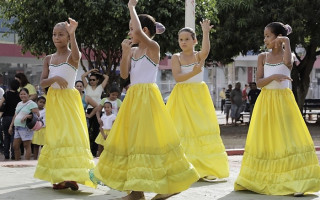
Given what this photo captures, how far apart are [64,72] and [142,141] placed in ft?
5.42

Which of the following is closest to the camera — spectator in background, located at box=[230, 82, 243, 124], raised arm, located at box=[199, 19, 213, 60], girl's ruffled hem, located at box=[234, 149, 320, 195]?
girl's ruffled hem, located at box=[234, 149, 320, 195]

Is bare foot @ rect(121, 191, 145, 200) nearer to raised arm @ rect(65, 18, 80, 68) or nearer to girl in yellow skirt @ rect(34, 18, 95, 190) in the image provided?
girl in yellow skirt @ rect(34, 18, 95, 190)

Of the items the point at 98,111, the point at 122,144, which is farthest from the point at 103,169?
the point at 98,111

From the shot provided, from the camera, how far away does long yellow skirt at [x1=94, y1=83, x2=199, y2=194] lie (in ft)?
21.4

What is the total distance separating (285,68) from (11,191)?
3391 mm

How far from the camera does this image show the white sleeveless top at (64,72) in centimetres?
777

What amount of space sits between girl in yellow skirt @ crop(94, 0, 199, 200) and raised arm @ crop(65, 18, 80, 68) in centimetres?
97

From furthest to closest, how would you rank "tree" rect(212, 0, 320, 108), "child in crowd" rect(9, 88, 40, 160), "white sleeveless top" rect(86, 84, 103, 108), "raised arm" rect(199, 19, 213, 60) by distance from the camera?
"tree" rect(212, 0, 320, 108) < "white sleeveless top" rect(86, 84, 103, 108) < "child in crowd" rect(9, 88, 40, 160) < "raised arm" rect(199, 19, 213, 60)

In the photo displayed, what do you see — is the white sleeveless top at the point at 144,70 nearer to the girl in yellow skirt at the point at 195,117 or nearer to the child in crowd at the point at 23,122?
the girl in yellow skirt at the point at 195,117

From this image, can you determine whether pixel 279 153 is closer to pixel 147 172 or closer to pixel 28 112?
pixel 147 172

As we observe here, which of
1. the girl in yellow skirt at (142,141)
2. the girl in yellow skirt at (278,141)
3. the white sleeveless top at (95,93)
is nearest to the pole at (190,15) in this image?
the white sleeveless top at (95,93)

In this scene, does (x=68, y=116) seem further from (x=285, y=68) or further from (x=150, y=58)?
(x=285, y=68)

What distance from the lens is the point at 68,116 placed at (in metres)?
7.73

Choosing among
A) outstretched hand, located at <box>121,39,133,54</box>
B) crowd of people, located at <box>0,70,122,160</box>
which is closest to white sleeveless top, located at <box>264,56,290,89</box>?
outstretched hand, located at <box>121,39,133,54</box>
